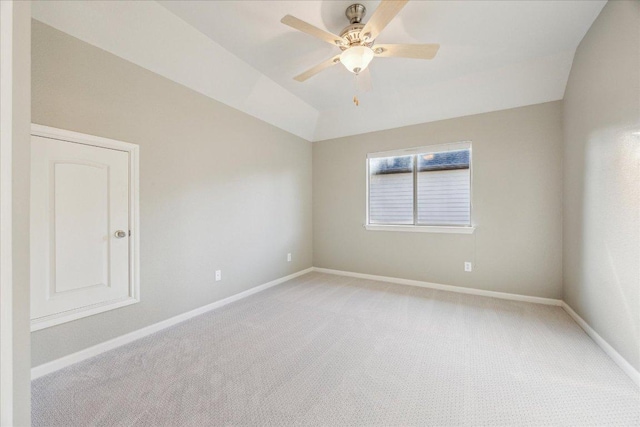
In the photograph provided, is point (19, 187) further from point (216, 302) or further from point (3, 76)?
point (216, 302)

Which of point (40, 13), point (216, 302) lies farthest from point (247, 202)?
point (40, 13)

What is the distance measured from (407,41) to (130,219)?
301 centimetres

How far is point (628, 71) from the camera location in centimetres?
171

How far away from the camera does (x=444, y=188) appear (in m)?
3.53

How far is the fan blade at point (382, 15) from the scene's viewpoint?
4.73 feet

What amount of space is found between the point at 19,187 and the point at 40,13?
1.55 meters

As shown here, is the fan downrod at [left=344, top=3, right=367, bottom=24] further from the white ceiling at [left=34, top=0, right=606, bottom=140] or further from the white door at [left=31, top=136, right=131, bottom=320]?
the white door at [left=31, top=136, right=131, bottom=320]

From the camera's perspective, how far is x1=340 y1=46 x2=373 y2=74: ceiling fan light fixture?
1834 mm

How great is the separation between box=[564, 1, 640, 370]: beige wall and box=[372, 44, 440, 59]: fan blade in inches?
49.9

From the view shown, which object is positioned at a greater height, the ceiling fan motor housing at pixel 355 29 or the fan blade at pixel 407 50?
the ceiling fan motor housing at pixel 355 29

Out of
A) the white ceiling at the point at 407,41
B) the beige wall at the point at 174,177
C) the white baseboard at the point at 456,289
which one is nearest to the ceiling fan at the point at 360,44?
the white ceiling at the point at 407,41

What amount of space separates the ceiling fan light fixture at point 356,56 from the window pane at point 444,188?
2159mm

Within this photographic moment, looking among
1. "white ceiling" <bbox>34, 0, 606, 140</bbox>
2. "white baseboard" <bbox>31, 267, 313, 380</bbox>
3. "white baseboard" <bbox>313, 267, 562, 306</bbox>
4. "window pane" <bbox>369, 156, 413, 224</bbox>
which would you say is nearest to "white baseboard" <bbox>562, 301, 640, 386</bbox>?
"white baseboard" <bbox>313, 267, 562, 306</bbox>

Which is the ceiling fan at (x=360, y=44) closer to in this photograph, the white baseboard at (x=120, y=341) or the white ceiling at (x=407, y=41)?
the white ceiling at (x=407, y=41)
